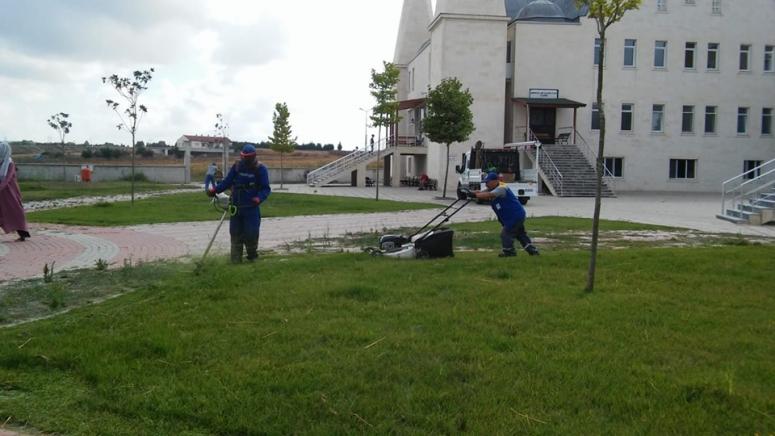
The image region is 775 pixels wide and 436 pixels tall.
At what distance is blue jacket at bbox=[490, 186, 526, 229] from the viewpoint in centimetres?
1059

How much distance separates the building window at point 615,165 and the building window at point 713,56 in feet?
29.2

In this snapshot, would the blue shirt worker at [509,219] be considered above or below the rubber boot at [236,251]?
above

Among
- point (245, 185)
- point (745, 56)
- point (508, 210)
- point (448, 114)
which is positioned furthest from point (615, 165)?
point (245, 185)

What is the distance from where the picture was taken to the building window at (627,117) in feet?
153

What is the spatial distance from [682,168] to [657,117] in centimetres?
392

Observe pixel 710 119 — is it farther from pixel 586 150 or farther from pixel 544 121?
pixel 544 121

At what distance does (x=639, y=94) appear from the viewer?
46.4 m

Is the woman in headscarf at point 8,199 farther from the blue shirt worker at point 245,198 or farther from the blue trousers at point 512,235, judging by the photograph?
the blue trousers at point 512,235

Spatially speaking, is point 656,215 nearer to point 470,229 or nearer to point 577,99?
point 470,229

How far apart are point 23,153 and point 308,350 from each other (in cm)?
7848

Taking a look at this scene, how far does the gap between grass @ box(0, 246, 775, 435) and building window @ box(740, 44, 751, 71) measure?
45969 mm

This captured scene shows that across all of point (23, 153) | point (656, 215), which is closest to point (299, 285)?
point (656, 215)

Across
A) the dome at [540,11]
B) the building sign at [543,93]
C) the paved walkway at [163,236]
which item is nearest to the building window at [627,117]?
the building sign at [543,93]

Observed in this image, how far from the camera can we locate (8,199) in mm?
13000
